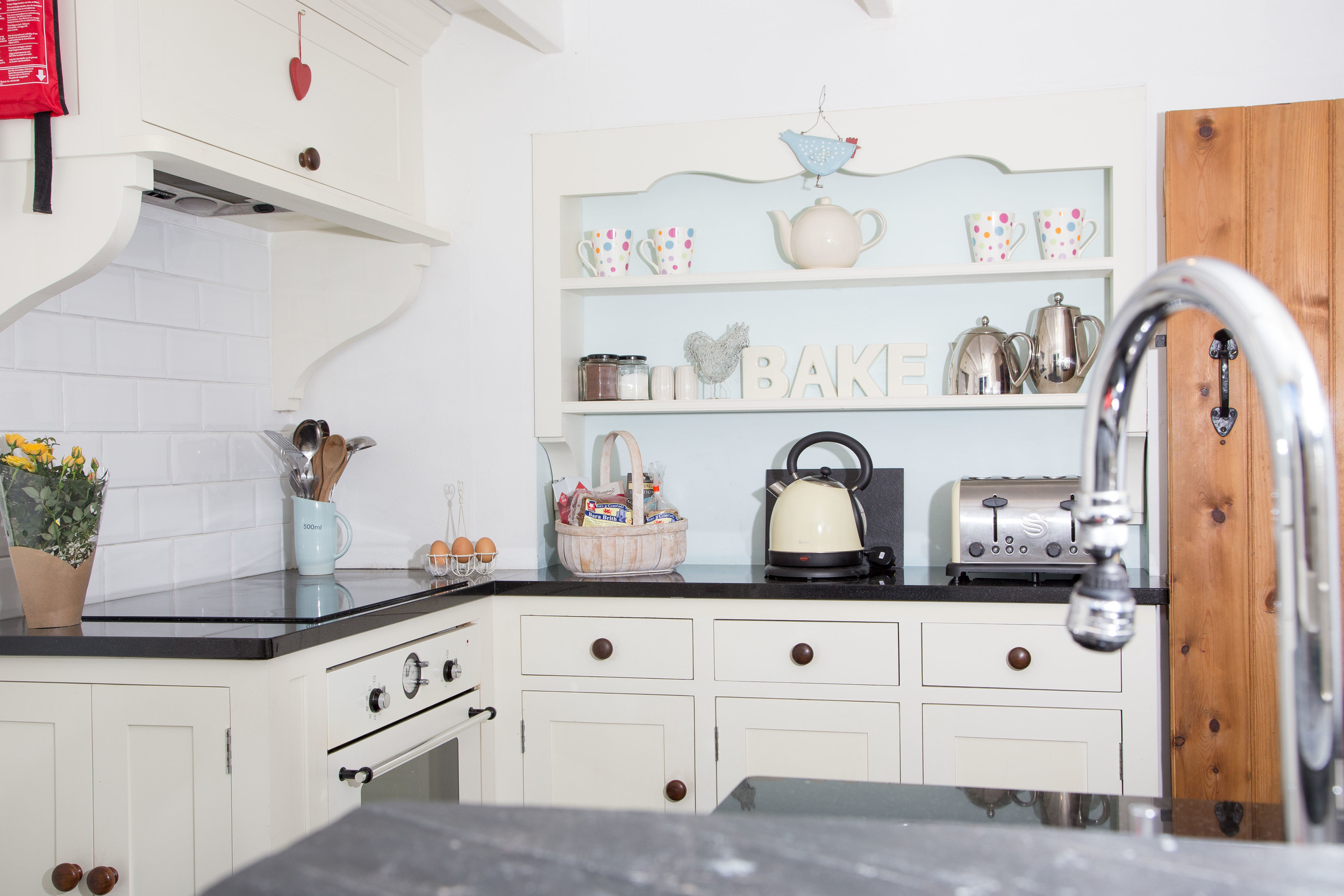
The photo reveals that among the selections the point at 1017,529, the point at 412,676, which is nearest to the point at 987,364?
the point at 1017,529

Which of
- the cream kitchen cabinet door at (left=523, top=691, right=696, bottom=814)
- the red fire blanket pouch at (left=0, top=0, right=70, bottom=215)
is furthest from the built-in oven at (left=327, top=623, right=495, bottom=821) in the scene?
the red fire blanket pouch at (left=0, top=0, right=70, bottom=215)

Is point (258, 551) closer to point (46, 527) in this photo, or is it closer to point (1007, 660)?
point (46, 527)

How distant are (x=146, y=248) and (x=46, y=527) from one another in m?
0.76

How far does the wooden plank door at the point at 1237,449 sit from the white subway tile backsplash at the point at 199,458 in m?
2.00

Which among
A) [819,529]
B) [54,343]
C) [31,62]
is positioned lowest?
[819,529]

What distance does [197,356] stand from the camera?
2.35 metres

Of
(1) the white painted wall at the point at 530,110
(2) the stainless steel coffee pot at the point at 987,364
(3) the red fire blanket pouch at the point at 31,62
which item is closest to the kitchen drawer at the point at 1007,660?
(2) the stainless steel coffee pot at the point at 987,364

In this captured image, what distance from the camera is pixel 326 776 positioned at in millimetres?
1696

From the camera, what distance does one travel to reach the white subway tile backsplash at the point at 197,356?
2.28 m

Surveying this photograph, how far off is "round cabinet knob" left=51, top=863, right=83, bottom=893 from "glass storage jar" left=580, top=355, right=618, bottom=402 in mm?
1342

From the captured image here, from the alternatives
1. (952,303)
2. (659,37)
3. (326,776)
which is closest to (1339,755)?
(326,776)

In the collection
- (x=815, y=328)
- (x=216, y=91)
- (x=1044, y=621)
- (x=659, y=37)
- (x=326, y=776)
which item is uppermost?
(x=659, y=37)

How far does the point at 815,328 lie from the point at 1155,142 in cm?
80

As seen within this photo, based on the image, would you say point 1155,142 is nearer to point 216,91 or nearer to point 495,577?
point 495,577
